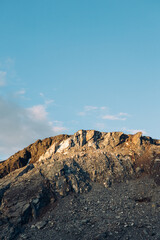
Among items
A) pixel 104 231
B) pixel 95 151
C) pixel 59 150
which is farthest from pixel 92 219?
pixel 59 150

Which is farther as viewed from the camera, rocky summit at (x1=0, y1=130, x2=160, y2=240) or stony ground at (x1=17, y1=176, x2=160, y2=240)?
rocky summit at (x1=0, y1=130, x2=160, y2=240)

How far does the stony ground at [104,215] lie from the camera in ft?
103

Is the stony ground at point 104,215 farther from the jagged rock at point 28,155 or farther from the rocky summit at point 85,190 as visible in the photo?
the jagged rock at point 28,155

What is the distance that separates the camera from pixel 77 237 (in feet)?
103

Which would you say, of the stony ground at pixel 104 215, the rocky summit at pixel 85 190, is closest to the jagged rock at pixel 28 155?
the rocky summit at pixel 85 190

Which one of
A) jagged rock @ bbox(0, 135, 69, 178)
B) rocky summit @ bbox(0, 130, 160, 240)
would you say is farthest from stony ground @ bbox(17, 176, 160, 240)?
jagged rock @ bbox(0, 135, 69, 178)

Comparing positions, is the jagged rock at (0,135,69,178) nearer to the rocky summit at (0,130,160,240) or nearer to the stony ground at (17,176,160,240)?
the rocky summit at (0,130,160,240)

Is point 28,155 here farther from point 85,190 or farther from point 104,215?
point 104,215

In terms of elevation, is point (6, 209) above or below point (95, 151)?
below

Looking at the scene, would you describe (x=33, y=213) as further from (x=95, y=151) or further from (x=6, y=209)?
(x=95, y=151)

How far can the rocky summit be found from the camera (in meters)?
33.5

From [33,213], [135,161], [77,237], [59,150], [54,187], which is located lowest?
[77,237]

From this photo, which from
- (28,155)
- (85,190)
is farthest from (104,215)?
(28,155)

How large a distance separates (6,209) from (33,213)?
18.0 feet
